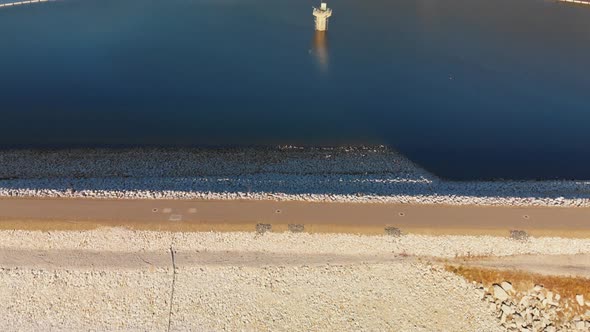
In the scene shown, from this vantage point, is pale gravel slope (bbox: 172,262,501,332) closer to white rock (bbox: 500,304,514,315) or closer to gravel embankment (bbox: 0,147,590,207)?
white rock (bbox: 500,304,514,315)

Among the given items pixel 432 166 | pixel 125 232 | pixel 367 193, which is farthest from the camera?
pixel 432 166

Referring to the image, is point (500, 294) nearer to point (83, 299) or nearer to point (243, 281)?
point (243, 281)

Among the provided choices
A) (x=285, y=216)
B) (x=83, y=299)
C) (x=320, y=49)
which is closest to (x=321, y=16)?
(x=320, y=49)

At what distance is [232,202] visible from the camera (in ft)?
57.2

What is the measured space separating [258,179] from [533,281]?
1171 cm

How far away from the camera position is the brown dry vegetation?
48.9 feet

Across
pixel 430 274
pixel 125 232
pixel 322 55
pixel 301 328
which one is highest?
pixel 322 55

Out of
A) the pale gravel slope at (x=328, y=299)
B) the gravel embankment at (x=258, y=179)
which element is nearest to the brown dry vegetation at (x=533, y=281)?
the pale gravel slope at (x=328, y=299)

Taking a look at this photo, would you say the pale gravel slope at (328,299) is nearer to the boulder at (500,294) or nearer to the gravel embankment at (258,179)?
the boulder at (500,294)

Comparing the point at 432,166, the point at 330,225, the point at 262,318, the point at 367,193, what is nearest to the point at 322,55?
the point at 432,166

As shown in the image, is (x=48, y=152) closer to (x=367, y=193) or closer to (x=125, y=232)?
(x=125, y=232)

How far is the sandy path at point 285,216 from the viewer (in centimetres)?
1617

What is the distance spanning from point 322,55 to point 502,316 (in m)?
26.4

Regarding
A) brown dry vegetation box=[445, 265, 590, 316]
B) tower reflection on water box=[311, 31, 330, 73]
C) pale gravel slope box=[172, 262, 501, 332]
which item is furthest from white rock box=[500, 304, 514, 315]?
A: tower reflection on water box=[311, 31, 330, 73]
